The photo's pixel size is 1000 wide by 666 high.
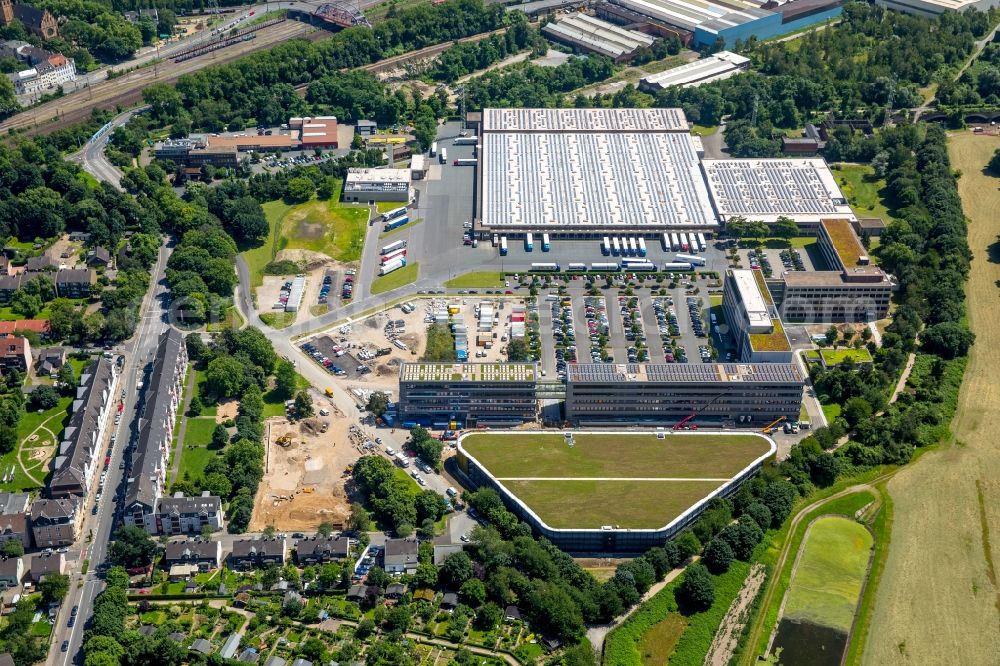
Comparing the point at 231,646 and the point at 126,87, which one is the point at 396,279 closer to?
the point at 231,646

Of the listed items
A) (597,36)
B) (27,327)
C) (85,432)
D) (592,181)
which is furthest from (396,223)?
(597,36)

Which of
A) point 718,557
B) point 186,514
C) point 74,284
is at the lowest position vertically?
point 718,557

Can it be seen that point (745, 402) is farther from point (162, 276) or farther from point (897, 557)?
point (162, 276)

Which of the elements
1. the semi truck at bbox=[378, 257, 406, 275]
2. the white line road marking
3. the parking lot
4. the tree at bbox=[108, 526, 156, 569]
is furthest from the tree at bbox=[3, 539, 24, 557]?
the semi truck at bbox=[378, 257, 406, 275]

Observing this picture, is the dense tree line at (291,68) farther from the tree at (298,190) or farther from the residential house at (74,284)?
the residential house at (74,284)

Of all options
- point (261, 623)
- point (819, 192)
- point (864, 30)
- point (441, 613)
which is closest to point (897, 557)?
point (441, 613)

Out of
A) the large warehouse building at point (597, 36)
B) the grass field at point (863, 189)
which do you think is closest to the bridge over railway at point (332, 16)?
the large warehouse building at point (597, 36)
